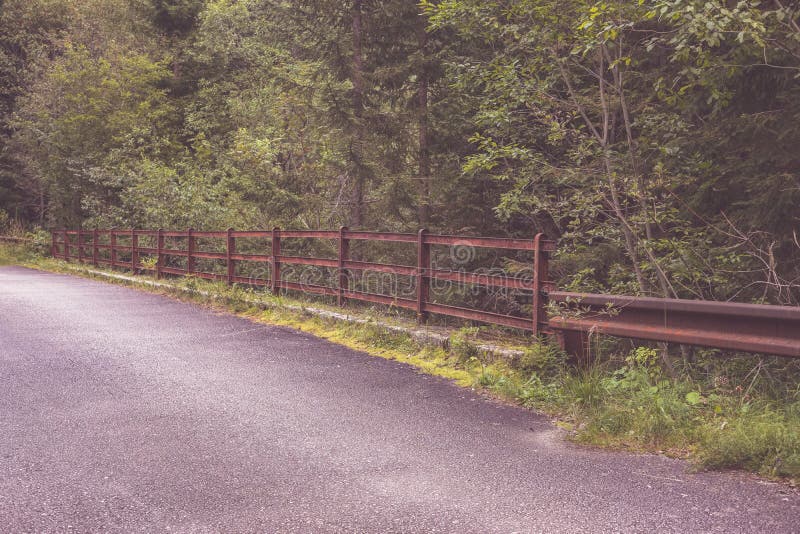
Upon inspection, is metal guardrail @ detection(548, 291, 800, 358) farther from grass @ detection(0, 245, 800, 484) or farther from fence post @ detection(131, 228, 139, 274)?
fence post @ detection(131, 228, 139, 274)

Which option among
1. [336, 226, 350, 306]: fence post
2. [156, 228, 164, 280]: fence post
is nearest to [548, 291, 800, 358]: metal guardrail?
[336, 226, 350, 306]: fence post

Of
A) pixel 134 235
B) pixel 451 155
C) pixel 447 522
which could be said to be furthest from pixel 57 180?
pixel 447 522

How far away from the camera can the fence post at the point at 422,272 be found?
8.57 m

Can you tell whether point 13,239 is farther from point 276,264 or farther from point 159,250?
point 276,264

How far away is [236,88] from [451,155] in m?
18.6

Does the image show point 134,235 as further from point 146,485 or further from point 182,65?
point 146,485

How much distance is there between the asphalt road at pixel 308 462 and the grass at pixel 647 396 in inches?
8.1

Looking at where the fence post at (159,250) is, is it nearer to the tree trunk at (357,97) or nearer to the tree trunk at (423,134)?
the tree trunk at (357,97)

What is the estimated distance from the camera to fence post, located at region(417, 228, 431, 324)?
28.1ft

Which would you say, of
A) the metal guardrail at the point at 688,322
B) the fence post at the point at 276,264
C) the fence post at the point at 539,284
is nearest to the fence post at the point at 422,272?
the fence post at the point at 539,284

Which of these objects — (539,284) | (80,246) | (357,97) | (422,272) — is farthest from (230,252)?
(80,246)

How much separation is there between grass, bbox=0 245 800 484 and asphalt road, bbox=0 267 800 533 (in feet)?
0.67

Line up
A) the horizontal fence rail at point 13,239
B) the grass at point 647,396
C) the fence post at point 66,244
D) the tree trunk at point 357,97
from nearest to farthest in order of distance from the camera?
the grass at point 647,396 < the tree trunk at point 357,97 < the fence post at point 66,244 < the horizontal fence rail at point 13,239

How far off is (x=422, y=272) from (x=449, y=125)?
22.2ft
